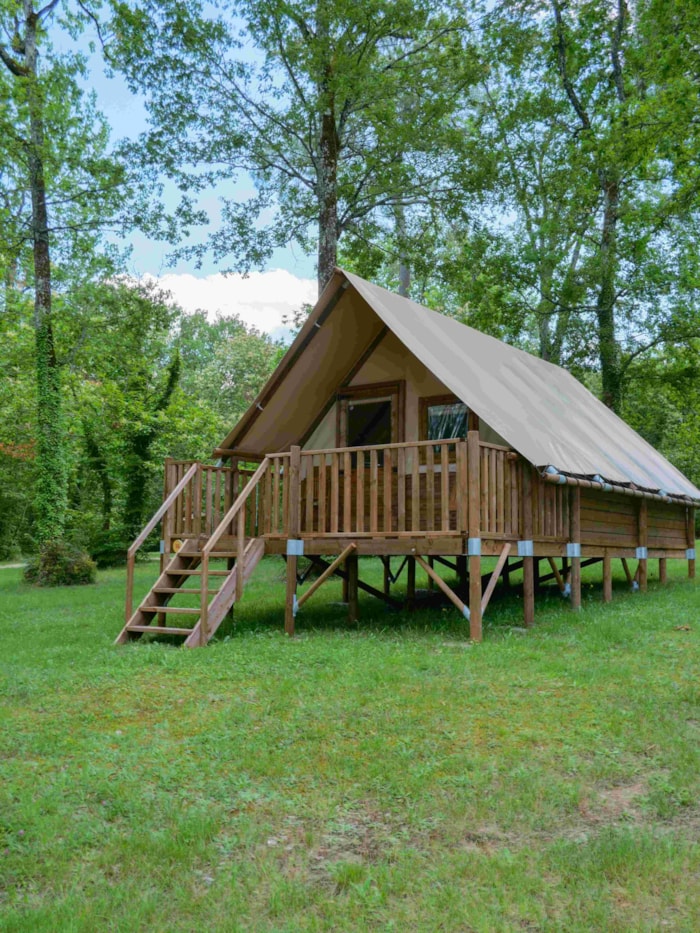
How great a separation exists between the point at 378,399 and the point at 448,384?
3309mm

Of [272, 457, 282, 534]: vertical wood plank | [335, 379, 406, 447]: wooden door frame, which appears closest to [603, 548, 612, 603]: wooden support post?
[335, 379, 406, 447]: wooden door frame

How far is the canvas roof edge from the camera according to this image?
11.2 meters

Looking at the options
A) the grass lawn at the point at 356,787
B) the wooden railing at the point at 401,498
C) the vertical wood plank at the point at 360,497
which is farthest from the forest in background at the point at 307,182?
the grass lawn at the point at 356,787

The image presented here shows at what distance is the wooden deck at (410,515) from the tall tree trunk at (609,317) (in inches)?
454

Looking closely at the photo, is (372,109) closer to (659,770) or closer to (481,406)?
(481,406)

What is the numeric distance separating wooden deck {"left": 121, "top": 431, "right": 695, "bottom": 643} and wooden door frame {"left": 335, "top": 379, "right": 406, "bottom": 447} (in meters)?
0.53

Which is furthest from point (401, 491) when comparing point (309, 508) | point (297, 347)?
point (297, 347)

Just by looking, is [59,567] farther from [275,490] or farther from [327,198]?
[275,490]

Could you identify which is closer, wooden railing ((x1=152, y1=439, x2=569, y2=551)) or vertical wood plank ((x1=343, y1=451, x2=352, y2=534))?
wooden railing ((x1=152, y1=439, x2=569, y2=551))

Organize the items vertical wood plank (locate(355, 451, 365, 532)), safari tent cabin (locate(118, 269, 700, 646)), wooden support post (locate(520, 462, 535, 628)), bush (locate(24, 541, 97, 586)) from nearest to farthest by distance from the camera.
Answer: safari tent cabin (locate(118, 269, 700, 646))
vertical wood plank (locate(355, 451, 365, 532))
wooden support post (locate(520, 462, 535, 628))
bush (locate(24, 541, 97, 586))

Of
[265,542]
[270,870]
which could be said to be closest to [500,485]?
[265,542]

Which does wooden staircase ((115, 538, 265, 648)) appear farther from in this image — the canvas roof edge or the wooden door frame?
Answer: the wooden door frame

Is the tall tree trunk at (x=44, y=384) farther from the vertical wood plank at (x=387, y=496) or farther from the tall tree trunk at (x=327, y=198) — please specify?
the vertical wood plank at (x=387, y=496)

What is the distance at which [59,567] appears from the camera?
63.6 ft
